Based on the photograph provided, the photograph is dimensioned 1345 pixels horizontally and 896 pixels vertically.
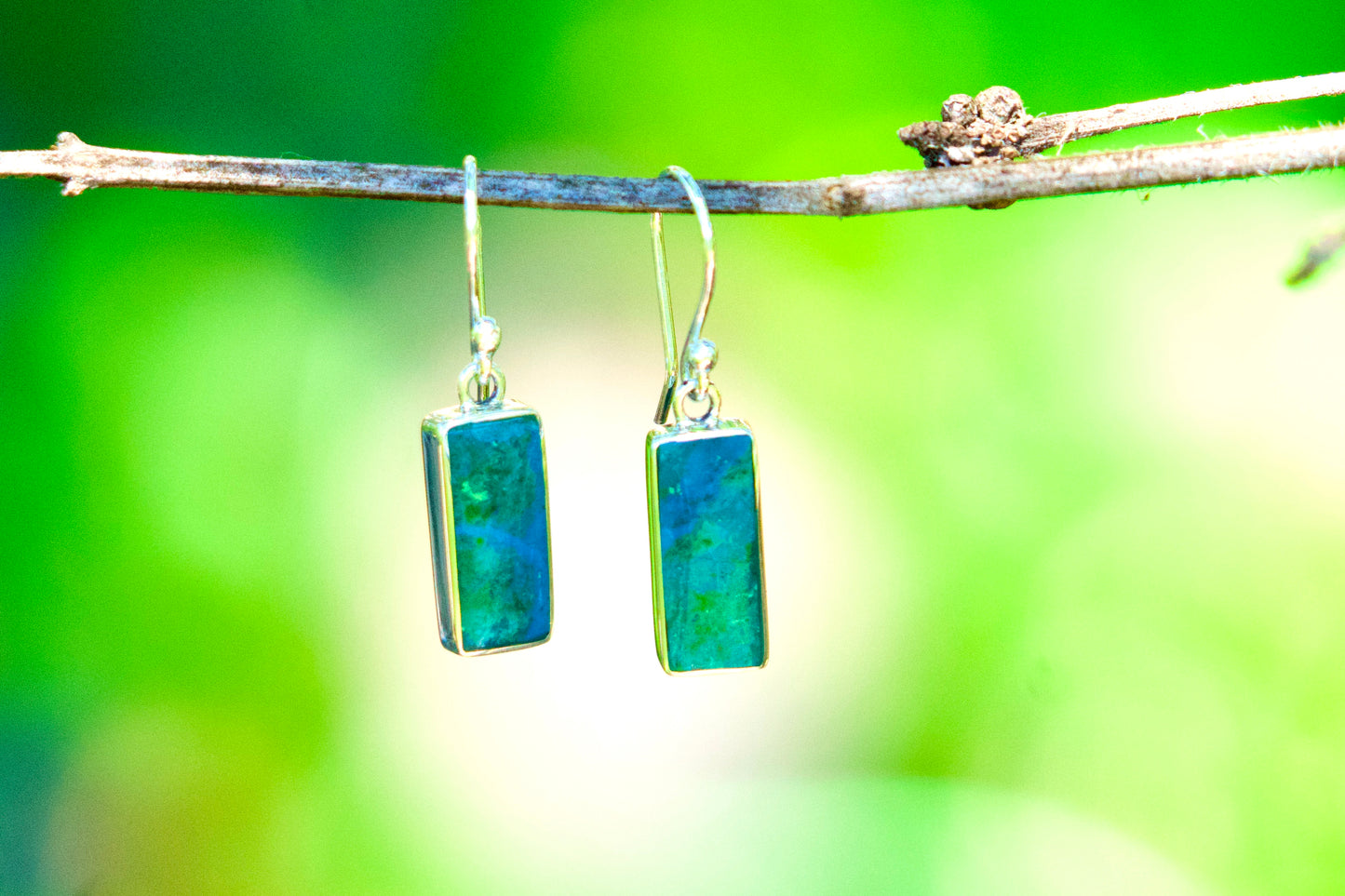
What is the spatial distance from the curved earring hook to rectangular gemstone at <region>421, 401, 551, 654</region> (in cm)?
10

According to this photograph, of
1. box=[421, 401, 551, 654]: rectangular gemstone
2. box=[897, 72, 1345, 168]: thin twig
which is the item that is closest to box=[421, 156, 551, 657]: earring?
box=[421, 401, 551, 654]: rectangular gemstone

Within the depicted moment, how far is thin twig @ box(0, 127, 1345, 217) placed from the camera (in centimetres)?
57

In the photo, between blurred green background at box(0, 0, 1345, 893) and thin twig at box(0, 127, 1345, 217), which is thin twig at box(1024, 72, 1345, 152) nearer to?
thin twig at box(0, 127, 1345, 217)

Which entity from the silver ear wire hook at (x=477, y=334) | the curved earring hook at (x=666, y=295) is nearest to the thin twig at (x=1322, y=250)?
the curved earring hook at (x=666, y=295)

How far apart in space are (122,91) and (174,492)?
445mm

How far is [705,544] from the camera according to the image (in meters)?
0.71

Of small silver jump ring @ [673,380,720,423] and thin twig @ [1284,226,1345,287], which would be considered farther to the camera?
small silver jump ring @ [673,380,720,423]

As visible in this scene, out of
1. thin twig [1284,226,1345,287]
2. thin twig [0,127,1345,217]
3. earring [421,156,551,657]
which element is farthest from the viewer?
earring [421,156,551,657]

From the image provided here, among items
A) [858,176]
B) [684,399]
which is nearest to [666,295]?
[684,399]

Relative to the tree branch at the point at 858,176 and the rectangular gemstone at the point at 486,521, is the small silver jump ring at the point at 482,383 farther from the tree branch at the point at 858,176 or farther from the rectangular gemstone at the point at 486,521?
the tree branch at the point at 858,176

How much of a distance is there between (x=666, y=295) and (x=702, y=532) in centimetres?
17

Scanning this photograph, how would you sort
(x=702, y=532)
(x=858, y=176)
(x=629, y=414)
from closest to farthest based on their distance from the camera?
(x=858, y=176)
(x=702, y=532)
(x=629, y=414)

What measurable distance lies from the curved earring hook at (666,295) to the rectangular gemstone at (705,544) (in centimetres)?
4

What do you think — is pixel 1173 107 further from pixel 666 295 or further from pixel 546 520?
pixel 546 520
